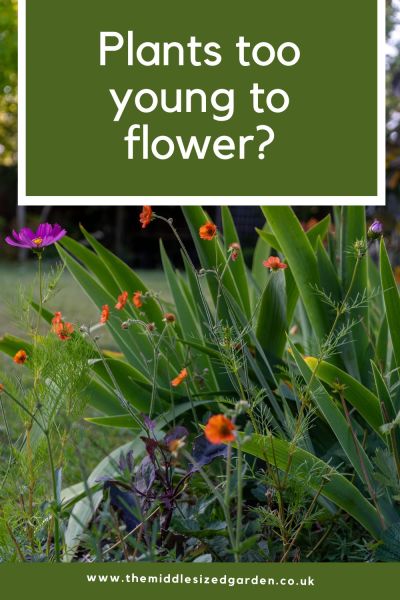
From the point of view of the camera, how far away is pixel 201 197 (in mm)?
→ 1431

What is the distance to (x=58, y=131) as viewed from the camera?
1440 millimetres

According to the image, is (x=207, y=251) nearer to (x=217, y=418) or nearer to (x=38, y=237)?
(x=38, y=237)

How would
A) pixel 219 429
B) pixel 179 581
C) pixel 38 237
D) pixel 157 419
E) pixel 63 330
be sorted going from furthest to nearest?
pixel 157 419
pixel 63 330
pixel 38 237
pixel 179 581
pixel 219 429

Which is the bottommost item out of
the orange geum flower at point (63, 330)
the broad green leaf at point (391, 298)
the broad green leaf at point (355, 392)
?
the broad green leaf at point (355, 392)

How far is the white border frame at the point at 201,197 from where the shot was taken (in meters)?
1.43

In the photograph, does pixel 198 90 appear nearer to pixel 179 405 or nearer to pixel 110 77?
pixel 110 77

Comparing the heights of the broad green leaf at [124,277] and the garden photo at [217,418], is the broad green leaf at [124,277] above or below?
above

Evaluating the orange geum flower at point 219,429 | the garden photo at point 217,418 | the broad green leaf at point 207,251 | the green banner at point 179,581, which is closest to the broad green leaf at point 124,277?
the garden photo at point 217,418

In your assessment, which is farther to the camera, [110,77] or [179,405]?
[179,405]

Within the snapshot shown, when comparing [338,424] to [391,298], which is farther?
[391,298]

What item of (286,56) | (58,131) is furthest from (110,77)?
(286,56)

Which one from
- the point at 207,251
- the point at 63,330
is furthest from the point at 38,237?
the point at 207,251

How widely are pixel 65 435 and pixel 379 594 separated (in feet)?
1.86

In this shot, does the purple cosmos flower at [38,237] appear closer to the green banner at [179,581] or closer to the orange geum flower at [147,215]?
the orange geum flower at [147,215]
